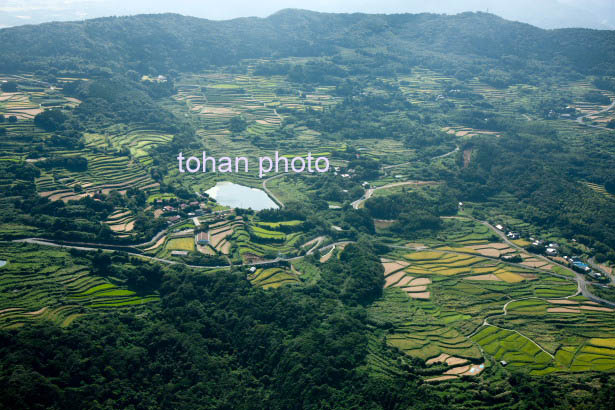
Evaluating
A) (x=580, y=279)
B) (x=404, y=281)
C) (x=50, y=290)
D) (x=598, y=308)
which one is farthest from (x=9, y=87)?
(x=598, y=308)

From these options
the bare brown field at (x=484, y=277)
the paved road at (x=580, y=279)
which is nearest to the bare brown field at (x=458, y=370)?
the bare brown field at (x=484, y=277)

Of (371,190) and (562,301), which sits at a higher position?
(371,190)

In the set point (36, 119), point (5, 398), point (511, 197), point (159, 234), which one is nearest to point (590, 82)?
point (511, 197)

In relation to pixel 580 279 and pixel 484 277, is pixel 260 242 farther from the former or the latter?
pixel 580 279

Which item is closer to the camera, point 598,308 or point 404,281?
point 598,308

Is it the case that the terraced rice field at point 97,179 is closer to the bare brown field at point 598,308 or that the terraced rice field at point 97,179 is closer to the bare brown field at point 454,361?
the bare brown field at point 454,361

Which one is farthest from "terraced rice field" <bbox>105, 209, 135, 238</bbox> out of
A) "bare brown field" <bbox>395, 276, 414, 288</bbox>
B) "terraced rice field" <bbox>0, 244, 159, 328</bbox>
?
"bare brown field" <bbox>395, 276, 414, 288</bbox>
